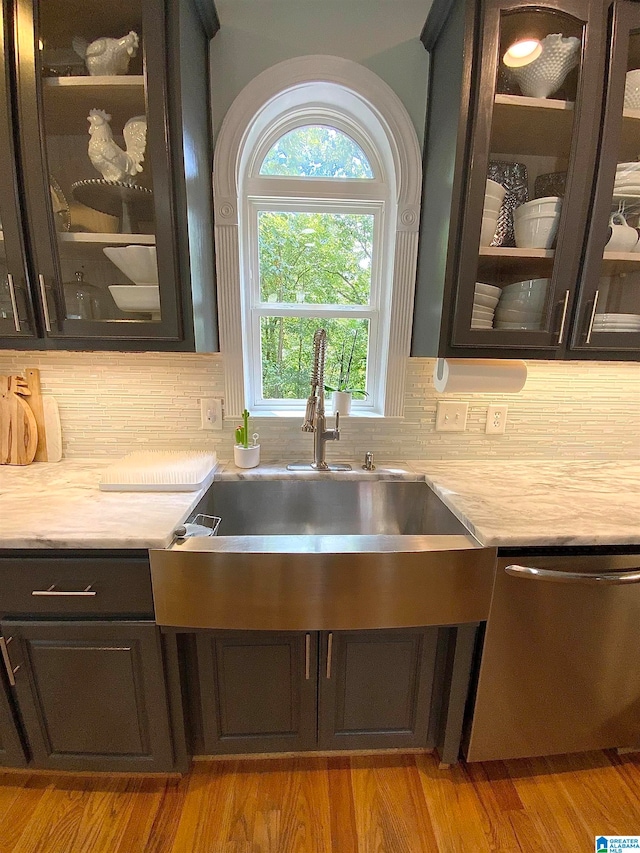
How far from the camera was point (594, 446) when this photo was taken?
168cm

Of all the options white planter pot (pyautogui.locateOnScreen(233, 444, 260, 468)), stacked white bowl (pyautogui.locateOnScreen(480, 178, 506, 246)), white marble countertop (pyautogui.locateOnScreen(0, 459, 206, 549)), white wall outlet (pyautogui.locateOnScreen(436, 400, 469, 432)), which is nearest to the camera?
white marble countertop (pyautogui.locateOnScreen(0, 459, 206, 549))

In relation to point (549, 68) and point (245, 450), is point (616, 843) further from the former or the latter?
point (549, 68)

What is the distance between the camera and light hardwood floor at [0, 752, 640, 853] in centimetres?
110

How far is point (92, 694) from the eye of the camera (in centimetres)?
110

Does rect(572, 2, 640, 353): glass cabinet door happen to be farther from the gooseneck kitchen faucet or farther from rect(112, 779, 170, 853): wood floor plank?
rect(112, 779, 170, 853): wood floor plank

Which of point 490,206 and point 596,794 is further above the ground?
point 490,206

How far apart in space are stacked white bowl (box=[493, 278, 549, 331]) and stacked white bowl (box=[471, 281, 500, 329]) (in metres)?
0.02

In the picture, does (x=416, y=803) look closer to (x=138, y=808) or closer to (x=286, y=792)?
(x=286, y=792)

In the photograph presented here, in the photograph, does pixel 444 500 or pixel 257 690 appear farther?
pixel 444 500


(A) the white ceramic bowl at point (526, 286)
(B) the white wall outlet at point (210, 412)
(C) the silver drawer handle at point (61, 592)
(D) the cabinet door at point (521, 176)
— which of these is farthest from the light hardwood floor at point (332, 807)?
(A) the white ceramic bowl at point (526, 286)

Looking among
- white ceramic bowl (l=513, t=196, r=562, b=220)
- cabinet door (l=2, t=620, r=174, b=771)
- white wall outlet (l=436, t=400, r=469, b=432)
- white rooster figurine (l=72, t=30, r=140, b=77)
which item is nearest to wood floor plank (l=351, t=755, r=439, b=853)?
cabinet door (l=2, t=620, r=174, b=771)

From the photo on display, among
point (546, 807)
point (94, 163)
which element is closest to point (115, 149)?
point (94, 163)

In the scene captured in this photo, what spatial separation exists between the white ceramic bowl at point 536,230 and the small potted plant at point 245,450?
1174mm

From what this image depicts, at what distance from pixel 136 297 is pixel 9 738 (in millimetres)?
1441
